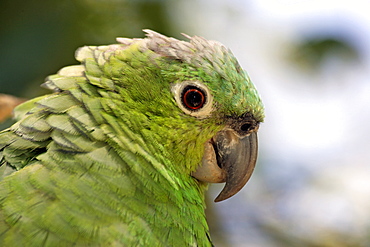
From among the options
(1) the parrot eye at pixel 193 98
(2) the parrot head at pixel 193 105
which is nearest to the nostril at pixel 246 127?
(2) the parrot head at pixel 193 105

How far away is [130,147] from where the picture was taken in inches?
59.3

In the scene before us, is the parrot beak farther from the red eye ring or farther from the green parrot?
the red eye ring

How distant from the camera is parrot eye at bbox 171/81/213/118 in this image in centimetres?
161

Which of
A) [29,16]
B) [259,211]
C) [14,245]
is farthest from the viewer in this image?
[259,211]

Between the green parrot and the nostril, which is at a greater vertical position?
the nostril

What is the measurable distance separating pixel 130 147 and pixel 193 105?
299mm

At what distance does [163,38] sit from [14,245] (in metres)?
0.97

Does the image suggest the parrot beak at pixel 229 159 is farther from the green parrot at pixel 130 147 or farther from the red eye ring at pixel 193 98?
the red eye ring at pixel 193 98

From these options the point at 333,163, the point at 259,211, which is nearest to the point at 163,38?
the point at 259,211

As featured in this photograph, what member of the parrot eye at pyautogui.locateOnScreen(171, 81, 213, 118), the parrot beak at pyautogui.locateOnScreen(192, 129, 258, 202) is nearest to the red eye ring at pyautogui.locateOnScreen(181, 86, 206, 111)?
the parrot eye at pyautogui.locateOnScreen(171, 81, 213, 118)

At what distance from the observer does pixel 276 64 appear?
4520mm

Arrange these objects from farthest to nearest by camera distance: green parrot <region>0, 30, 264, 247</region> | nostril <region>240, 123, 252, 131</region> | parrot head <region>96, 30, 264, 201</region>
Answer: nostril <region>240, 123, 252, 131</region> < parrot head <region>96, 30, 264, 201</region> < green parrot <region>0, 30, 264, 247</region>

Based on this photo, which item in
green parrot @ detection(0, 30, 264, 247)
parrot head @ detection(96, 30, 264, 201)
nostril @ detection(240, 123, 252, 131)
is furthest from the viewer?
nostril @ detection(240, 123, 252, 131)

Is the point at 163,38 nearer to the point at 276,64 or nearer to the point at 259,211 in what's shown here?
the point at 259,211
